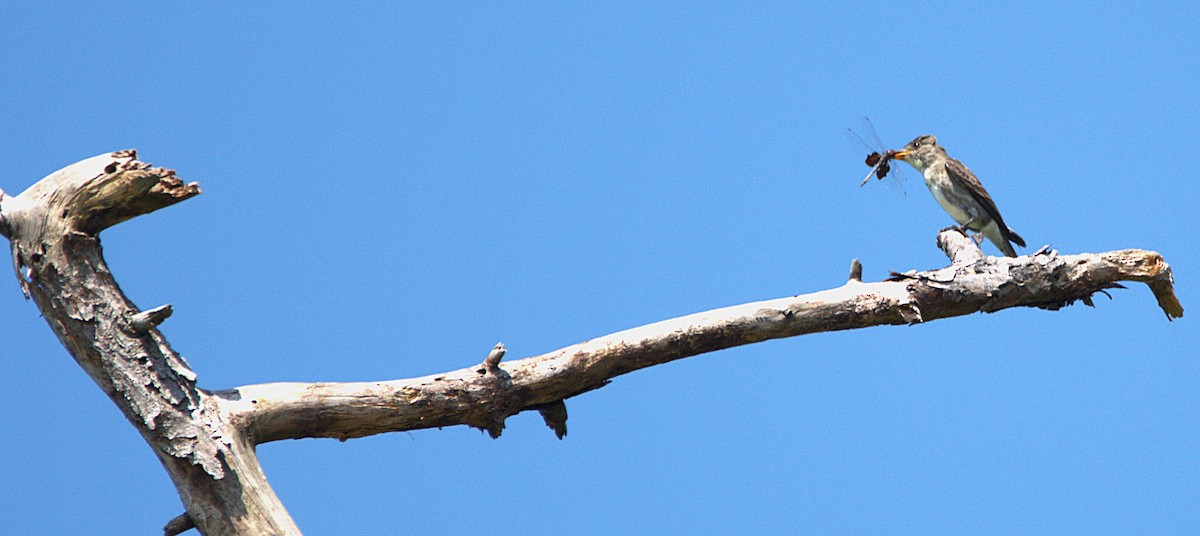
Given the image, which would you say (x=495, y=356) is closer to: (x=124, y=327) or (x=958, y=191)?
(x=124, y=327)

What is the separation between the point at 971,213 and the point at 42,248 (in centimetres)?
732

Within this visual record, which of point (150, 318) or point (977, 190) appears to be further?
point (977, 190)

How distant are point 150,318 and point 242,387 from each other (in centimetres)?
54

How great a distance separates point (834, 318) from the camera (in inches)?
219

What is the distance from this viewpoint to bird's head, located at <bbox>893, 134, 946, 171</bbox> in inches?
395

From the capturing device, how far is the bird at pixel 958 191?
9203 mm

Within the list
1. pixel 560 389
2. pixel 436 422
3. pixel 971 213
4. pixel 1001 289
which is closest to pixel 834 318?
pixel 1001 289

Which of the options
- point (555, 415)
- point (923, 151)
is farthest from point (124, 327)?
point (923, 151)

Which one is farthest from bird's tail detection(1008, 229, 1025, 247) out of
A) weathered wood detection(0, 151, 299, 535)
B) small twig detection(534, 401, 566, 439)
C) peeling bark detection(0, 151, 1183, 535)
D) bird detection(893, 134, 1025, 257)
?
weathered wood detection(0, 151, 299, 535)

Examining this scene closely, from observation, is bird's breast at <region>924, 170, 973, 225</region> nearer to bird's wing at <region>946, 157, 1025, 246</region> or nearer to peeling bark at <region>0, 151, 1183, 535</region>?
bird's wing at <region>946, 157, 1025, 246</region>

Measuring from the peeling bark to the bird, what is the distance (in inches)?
148

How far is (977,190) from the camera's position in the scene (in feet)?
30.4

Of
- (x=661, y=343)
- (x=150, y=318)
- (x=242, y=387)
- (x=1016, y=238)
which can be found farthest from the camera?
(x=1016, y=238)

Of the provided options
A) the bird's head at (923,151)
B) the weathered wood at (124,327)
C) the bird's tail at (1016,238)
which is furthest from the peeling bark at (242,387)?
the bird's head at (923,151)
